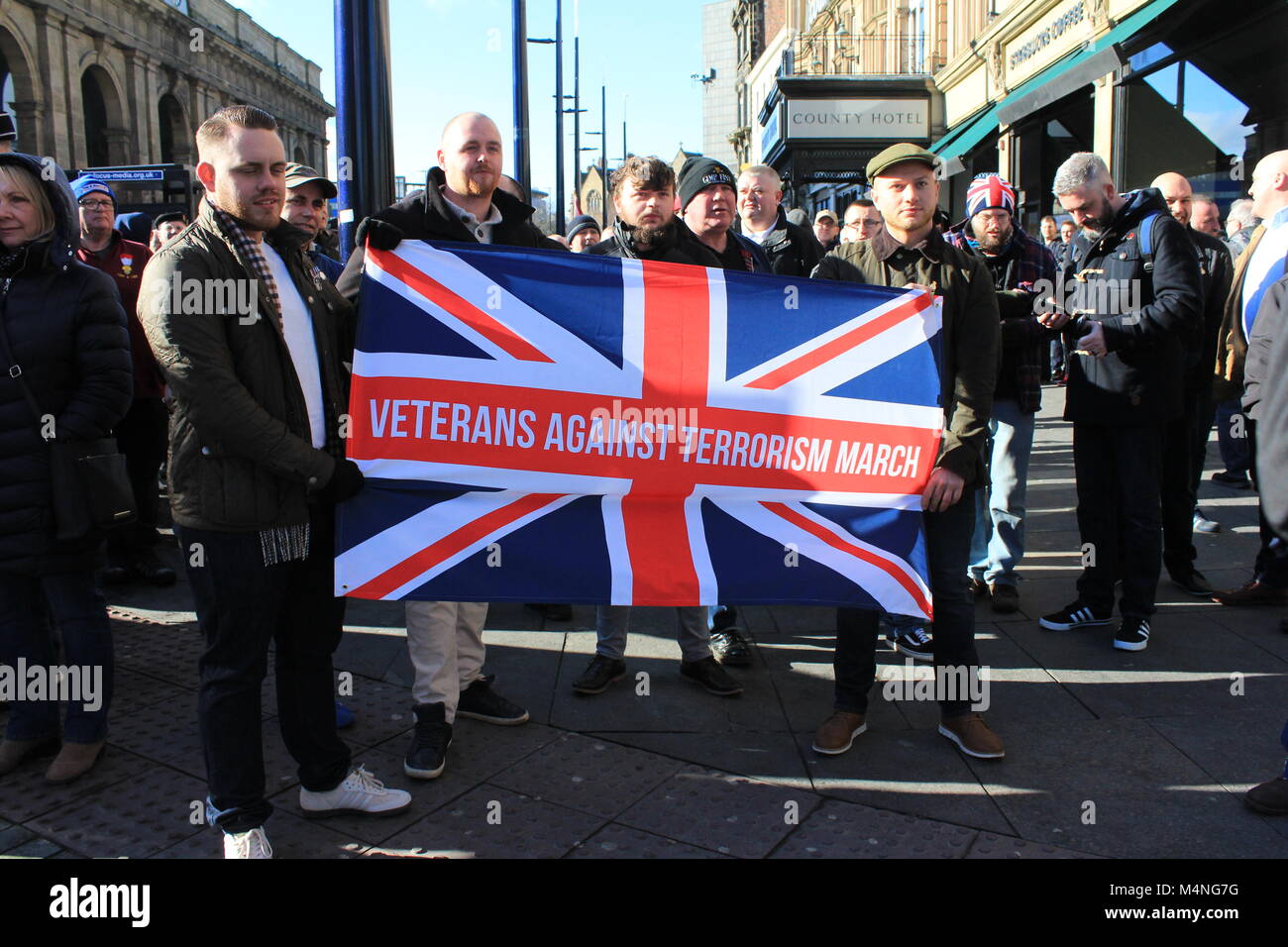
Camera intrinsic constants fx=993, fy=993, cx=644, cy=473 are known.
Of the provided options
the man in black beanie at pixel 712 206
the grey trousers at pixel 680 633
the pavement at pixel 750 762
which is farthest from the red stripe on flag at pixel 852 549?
the man in black beanie at pixel 712 206

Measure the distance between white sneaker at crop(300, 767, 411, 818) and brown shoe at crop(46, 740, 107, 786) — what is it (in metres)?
0.91

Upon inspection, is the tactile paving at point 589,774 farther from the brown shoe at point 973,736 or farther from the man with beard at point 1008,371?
the man with beard at point 1008,371

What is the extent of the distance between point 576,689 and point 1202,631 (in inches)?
121

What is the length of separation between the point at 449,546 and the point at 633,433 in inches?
28.8

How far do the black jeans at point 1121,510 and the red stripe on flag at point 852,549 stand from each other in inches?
64.7

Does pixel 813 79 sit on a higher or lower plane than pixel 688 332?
higher

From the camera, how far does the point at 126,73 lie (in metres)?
40.8

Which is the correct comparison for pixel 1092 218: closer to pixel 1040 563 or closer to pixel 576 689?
pixel 1040 563

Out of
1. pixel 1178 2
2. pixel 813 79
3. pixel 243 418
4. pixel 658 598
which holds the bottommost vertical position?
pixel 658 598

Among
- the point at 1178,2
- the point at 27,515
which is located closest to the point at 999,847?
the point at 27,515

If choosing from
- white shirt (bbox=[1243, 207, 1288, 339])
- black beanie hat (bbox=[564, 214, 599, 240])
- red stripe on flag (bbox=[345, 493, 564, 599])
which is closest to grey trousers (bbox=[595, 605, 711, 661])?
red stripe on flag (bbox=[345, 493, 564, 599])

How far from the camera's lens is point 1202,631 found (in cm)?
484

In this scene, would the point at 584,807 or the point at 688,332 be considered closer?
the point at 584,807

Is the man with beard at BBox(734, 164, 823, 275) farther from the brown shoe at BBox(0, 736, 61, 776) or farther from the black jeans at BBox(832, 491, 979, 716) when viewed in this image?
the brown shoe at BBox(0, 736, 61, 776)
